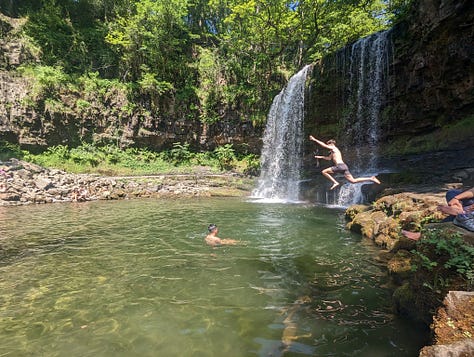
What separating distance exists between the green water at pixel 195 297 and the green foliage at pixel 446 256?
743 millimetres

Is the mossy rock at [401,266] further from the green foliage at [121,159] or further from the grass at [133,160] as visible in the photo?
the green foliage at [121,159]

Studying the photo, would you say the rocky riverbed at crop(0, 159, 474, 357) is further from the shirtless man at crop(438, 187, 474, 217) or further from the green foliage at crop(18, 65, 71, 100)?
the green foliage at crop(18, 65, 71, 100)

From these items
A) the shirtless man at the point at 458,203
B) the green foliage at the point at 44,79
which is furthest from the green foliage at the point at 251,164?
the shirtless man at the point at 458,203

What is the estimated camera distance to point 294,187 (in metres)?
19.2

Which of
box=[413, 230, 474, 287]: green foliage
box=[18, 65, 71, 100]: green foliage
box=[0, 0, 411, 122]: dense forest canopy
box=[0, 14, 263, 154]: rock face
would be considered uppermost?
box=[0, 0, 411, 122]: dense forest canopy

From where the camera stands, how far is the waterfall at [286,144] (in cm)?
2048

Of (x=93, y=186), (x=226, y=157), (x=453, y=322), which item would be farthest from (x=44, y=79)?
(x=453, y=322)

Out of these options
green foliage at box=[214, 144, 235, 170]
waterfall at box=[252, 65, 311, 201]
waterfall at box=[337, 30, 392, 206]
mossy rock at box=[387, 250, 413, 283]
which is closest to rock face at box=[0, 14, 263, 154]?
green foliage at box=[214, 144, 235, 170]

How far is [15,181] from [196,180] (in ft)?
36.4

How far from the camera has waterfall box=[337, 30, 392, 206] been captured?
1673 centimetres

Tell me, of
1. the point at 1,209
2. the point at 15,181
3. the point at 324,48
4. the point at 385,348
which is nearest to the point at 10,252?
the point at 385,348

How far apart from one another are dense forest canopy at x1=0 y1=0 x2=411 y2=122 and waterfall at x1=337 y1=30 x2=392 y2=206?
786 centimetres

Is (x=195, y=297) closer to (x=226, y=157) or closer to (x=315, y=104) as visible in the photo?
(x=315, y=104)

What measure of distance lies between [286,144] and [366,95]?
20.9ft
